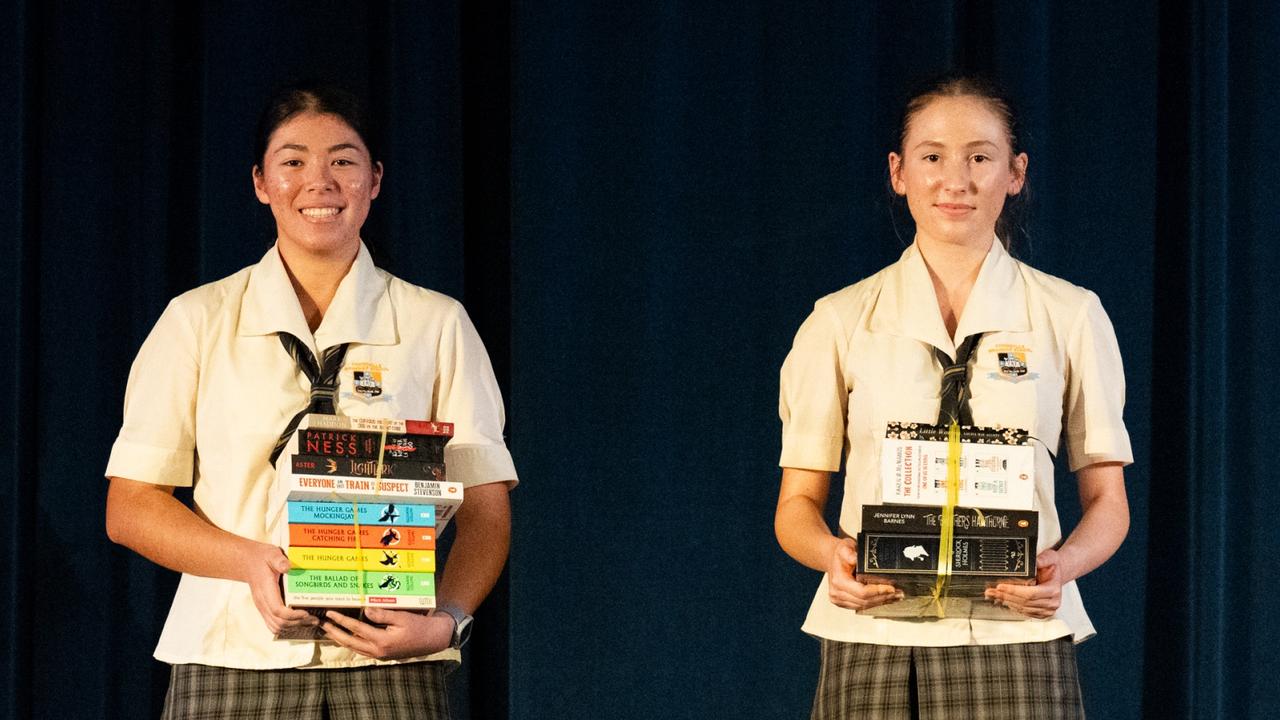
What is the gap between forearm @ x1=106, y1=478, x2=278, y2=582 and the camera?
78.6 inches

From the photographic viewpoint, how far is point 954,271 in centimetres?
229

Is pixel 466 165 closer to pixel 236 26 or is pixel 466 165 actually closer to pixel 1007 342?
pixel 236 26

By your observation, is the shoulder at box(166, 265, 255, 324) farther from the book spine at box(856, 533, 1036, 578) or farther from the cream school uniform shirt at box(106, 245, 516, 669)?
the book spine at box(856, 533, 1036, 578)

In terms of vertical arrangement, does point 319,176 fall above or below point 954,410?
above

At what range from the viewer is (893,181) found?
2.38 metres

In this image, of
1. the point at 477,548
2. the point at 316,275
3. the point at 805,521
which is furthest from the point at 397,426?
the point at 805,521

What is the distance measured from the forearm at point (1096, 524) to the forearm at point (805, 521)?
0.33m

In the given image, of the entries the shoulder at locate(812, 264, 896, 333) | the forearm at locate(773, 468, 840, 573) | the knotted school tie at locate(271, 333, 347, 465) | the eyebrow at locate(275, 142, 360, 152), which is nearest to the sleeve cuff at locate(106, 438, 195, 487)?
the knotted school tie at locate(271, 333, 347, 465)

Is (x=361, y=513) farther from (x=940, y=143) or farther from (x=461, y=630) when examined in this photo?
(x=940, y=143)

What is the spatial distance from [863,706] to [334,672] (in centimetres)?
73

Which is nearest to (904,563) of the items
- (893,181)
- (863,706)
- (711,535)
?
(863,706)

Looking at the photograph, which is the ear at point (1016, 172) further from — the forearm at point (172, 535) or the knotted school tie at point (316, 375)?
the forearm at point (172, 535)

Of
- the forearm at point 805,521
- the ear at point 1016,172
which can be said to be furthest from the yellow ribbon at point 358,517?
the ear at point 1016,172

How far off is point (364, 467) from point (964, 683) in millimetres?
872
